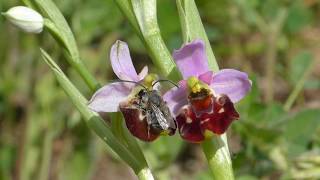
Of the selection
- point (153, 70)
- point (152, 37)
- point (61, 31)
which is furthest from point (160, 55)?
point (153, 70)

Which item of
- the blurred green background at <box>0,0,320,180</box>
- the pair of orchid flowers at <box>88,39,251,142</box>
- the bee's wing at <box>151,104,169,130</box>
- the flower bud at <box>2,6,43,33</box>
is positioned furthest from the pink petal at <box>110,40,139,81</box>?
the blurred green background at <box>0,0,320,180</box>

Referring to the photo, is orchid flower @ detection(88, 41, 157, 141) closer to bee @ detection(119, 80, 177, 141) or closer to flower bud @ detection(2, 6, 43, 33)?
bee @ detection(119, 80, 177, 141)

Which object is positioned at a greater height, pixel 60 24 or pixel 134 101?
pixel 60 24

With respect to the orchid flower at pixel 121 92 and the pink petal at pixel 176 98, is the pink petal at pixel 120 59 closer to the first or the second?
the orchid flower at pixel 121 92

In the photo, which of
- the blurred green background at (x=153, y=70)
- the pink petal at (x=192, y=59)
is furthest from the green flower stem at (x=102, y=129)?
the blurred green background at (x=153, y=70)

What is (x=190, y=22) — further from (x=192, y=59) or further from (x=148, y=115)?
(x=148, y=115)

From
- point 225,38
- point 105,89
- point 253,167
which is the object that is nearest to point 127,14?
point 105,89

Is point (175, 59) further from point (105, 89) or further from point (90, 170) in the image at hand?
point (90, 170)

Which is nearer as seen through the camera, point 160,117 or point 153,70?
point 160,117
